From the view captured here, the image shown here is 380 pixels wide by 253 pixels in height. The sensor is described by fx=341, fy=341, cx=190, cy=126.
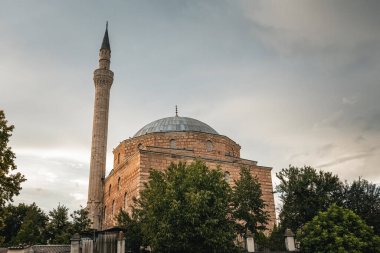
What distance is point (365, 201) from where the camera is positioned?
614 inches

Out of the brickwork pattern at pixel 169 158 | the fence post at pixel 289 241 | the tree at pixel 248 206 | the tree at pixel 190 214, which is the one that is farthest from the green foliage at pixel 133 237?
the fence post at pixel 289 241

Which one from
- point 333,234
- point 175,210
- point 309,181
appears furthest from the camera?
point 309,181

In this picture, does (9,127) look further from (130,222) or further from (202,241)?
(202,241)

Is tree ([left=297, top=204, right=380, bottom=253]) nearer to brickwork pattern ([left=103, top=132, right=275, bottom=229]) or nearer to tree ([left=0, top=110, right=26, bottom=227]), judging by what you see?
brickwork pattern ([left=103, top=132, right=275, bottom=229])

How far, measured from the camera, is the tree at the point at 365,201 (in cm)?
1507

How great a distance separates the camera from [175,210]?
11492 millimetres

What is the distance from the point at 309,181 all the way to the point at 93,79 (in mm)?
17649

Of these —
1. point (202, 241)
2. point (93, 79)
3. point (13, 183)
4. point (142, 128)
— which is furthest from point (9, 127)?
point (93, 79)

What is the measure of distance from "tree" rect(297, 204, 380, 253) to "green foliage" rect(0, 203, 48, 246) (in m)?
13.8

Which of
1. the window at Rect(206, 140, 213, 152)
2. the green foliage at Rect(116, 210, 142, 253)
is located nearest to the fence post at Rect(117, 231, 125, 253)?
the green foliage at Rect(116, 210, 142, 253)

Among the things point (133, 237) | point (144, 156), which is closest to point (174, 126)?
point (144, 156)

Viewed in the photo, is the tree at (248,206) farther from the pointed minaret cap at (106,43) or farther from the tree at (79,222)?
the pointed minaret cap at (106,43)

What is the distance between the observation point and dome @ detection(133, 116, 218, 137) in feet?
74.5

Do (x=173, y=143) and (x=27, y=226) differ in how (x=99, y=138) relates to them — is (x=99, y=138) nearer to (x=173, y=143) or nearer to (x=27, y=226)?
(x=173, y=143)
